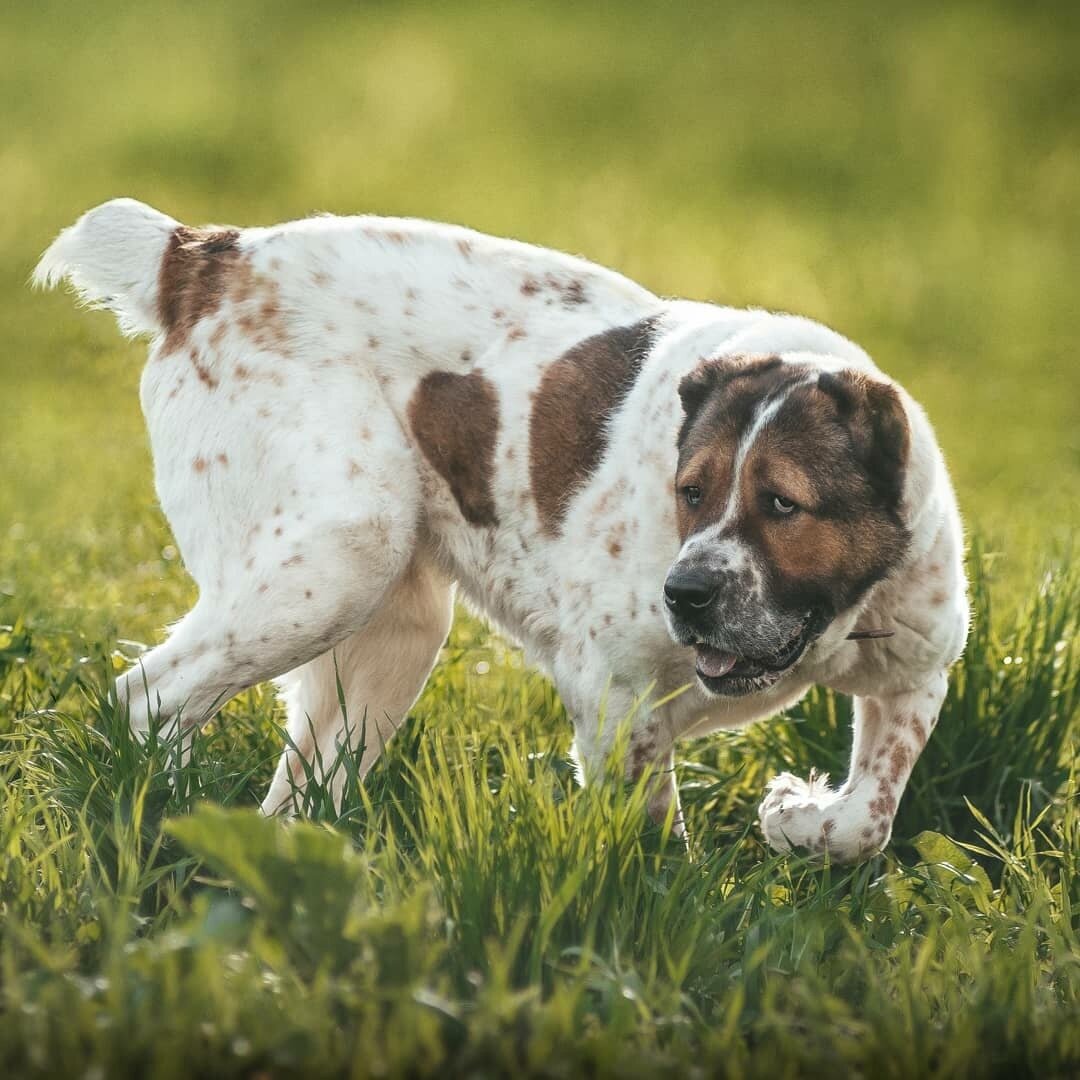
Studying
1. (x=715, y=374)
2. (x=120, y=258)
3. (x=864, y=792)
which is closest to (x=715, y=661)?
(x=864, y=792)

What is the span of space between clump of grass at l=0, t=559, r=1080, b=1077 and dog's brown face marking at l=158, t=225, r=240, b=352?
3.28 feet

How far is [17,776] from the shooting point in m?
4.75

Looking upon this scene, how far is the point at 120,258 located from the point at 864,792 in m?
2.47

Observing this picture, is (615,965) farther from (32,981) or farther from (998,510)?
(998,510)

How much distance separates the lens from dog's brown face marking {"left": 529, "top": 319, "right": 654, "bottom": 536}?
182 inches

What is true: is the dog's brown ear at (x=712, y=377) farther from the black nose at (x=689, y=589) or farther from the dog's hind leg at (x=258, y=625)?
the dog's hind leg at (x=258, y=625)

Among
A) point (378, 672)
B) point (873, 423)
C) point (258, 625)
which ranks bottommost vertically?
point (378, 672)

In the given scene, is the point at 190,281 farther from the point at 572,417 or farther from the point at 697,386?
the point at 697,386

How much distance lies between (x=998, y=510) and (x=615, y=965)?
7399mm

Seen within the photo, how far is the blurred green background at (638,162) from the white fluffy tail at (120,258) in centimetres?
763

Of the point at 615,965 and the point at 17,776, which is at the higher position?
the point at 615,965

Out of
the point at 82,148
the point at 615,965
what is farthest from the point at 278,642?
the point at 82,148

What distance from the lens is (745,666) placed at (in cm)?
416

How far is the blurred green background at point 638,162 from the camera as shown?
1519cm
